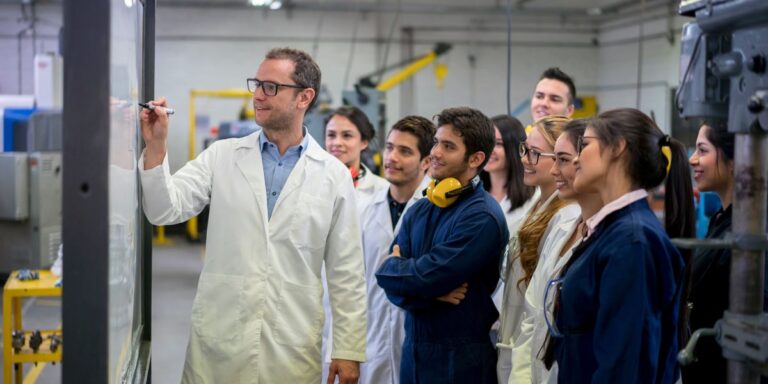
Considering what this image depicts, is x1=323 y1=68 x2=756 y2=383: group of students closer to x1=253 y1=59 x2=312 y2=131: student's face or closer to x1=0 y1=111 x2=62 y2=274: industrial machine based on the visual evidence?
x1=253 y1=59 x2=312 y2=131: student's face

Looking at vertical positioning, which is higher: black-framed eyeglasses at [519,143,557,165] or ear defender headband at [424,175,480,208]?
black-framed eyeglasses at [519,143,557,165]

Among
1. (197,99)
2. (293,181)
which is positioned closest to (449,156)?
(293,181)

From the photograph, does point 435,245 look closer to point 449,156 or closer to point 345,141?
point 449,156

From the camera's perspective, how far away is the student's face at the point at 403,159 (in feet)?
9.23

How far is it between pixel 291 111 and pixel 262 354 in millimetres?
656

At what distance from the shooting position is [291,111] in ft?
7.09

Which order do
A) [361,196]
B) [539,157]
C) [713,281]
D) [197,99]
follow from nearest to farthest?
1. [713,281]
2. [539,157]
3. [361,196]
4. [197,99]

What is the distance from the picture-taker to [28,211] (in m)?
6.88

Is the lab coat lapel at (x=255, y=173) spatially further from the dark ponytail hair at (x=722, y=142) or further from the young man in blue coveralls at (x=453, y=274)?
the dark ponytail hair at (x=722, y=142)

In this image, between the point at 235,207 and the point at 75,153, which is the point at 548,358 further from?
the point at 75,153

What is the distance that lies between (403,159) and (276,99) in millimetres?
784

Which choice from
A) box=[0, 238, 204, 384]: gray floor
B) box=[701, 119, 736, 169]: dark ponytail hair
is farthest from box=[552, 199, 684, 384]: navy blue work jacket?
box=[0, 238, 204, 384]: gray floor

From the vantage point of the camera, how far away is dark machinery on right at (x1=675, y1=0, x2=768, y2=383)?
3.94ft

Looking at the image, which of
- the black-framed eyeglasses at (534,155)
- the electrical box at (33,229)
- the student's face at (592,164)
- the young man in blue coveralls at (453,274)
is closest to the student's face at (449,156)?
the young man in blue coveralls at (453,274)
